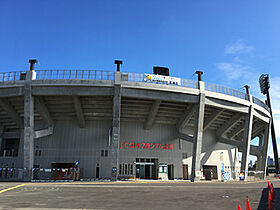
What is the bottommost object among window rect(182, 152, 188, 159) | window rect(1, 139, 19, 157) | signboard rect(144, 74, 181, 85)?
window rect(182, 152, 188, 159)

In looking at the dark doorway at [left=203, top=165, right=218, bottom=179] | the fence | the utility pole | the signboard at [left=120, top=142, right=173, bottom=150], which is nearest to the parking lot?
the fence

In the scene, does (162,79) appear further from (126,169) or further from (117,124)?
(126,169)

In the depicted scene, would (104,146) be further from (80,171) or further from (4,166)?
(4,166)

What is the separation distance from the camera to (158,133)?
39.0 metres

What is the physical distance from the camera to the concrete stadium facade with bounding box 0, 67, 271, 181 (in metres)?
30.6

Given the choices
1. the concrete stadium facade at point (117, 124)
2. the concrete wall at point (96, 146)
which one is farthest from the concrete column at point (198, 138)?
the concrete wall at point (96, 146)

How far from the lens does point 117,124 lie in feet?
101

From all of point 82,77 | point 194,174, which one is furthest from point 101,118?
point 194,174

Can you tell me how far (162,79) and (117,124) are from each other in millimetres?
9291

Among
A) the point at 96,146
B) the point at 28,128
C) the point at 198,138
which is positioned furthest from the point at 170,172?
the point at 28,128

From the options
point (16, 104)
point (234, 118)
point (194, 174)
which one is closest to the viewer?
point (194, 174)

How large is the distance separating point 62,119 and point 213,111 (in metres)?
25.7

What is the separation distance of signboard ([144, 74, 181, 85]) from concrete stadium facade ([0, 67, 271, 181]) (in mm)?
769

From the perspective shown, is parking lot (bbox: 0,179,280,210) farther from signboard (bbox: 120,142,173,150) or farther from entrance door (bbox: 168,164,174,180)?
entrance door (bbox: 168,164,174,180)
